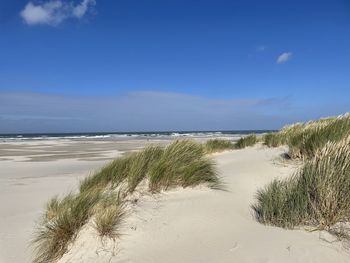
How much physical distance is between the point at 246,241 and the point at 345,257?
2.94 feet

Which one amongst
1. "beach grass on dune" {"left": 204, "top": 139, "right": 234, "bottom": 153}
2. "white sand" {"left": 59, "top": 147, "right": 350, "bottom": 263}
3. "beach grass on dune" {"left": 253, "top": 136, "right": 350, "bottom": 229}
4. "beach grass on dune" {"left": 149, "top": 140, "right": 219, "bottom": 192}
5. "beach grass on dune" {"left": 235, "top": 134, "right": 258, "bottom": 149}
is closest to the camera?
"white sand" {"left": 59, "top": 147, "right": 350, "bottom": 263}

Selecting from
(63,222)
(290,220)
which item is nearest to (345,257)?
(290,220)

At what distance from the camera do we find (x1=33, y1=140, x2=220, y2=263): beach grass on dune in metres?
4.50

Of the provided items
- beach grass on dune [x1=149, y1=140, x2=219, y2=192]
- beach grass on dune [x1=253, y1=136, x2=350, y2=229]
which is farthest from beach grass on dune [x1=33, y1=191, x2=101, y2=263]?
beach grass on dune [x1=253, y1=136, x2=350, y2=229]

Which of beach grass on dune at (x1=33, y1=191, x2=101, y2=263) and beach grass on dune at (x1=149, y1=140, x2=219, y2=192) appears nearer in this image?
beach grass on dune at (x1=33, y1=191, x2=101, y2=263)

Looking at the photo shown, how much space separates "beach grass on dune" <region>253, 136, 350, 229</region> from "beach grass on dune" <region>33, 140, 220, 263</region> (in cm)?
156

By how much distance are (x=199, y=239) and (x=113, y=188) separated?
2.20 m

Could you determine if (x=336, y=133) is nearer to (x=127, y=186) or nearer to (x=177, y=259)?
(x=127, y=186)

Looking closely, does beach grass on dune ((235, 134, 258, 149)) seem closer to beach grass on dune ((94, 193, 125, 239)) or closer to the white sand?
the white sand

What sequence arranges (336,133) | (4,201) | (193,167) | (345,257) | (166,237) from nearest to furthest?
(345,257) → (166,237) → (193,167) → (4,201) → (336,133)

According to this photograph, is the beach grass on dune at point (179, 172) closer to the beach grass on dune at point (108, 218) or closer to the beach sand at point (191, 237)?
the beach sand at point (191, 237)

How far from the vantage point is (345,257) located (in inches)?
148

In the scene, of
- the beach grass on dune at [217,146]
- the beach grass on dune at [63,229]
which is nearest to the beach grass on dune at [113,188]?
the beach grass on dune at [63,229]

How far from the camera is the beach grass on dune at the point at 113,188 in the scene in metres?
4.50
